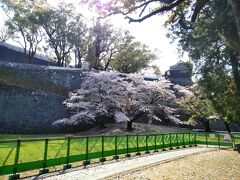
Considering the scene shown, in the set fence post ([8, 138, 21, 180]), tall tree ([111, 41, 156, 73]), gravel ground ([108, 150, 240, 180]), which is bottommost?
gravel ground ([108, 150, 240, 180])

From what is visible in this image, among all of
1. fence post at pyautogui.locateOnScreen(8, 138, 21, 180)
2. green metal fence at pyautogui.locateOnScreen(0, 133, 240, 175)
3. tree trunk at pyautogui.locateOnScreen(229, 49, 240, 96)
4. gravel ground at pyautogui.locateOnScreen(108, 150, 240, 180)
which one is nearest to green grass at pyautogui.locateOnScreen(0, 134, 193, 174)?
green metal fence at pyautogui.locateOnScreen(0, 133, 240, 175)

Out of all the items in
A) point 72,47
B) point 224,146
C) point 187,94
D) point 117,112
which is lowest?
point 224,146

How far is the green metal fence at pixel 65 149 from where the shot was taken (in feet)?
31.8

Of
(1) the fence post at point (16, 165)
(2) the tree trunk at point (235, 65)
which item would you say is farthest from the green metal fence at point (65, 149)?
(2) the tree trunk at point (235, 65)

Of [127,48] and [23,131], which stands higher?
[127,48]

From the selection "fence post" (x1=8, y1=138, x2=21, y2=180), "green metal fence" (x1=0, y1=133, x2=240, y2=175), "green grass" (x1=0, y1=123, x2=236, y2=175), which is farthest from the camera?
"green grass" (x1=0, y1=123, x2=236, y2=175)

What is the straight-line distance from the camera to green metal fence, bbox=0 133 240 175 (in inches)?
382

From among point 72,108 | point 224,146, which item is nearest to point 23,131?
point 72,108

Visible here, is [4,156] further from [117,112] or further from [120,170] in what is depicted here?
[117,112]

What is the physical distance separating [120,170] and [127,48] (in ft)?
118

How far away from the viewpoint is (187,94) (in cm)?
3906

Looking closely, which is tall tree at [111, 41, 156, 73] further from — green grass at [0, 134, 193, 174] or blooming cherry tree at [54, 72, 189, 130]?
green grass at [0, 134, 193, 174]

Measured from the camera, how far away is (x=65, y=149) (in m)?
12.2

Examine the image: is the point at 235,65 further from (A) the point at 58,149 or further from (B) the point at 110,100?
(B) the point at 110,100
